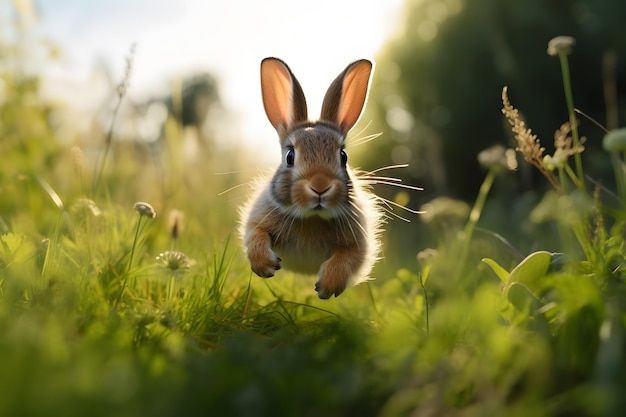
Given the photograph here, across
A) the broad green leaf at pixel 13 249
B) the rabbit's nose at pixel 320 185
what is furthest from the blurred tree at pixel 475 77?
the broad green leaf at pixel 13 249

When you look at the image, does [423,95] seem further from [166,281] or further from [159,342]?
[159,342]

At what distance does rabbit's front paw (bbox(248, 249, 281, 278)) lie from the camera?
8.67ft

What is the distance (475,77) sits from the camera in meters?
8.67

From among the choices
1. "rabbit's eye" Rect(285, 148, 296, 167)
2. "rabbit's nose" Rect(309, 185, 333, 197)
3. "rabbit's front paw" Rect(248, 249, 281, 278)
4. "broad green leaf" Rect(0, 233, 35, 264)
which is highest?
"rabbit's eye" Rect(285, 148, 296, 167)

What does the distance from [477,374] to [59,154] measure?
17.6 ft

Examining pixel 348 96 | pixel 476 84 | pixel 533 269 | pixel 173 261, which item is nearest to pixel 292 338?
pixel 173 261

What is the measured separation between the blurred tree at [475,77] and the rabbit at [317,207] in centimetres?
462

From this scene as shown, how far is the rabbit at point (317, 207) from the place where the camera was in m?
2.76

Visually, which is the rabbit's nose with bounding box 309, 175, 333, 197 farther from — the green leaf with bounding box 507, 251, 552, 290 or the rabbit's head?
the green leaf with bounding box 507, 251, 552, 290

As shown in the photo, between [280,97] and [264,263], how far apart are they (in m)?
1.25

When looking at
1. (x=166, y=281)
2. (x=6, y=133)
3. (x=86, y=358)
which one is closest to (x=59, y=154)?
(x=6, y=133)

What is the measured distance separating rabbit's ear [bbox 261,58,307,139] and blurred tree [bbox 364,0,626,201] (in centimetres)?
451

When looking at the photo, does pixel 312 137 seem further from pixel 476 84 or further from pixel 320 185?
pixel 476 84

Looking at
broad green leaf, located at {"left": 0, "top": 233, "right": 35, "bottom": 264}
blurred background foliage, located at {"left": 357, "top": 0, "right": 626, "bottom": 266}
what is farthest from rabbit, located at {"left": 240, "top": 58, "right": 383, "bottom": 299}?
blurred background foliage, located at {"left": 357, "top": 0, "right": 626, "bottom": 266}
